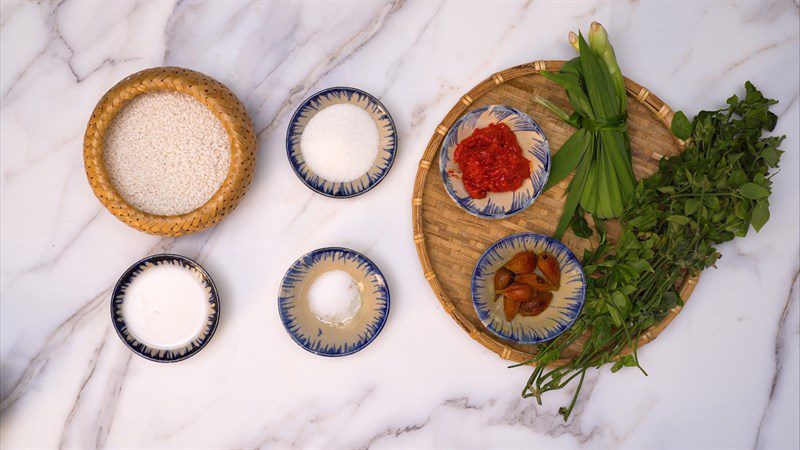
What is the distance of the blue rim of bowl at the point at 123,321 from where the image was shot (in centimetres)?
142

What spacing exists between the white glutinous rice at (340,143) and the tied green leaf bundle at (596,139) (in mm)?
429

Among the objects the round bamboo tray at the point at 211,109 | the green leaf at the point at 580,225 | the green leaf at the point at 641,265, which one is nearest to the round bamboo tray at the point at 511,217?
the green leaf at the point at 580,225

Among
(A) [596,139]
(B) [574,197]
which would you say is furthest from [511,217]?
(A) [596,139]

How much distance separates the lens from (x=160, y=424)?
4.92ft

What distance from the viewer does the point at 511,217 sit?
1445 mm

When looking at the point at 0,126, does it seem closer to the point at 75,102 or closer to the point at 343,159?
the point at 75,102

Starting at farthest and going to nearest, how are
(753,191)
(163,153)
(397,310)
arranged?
(397,310) < (163,153) < (753,191)

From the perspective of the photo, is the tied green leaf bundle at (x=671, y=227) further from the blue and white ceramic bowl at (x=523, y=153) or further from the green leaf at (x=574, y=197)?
the blue and white ceramic bowl at (x=523, y=153)

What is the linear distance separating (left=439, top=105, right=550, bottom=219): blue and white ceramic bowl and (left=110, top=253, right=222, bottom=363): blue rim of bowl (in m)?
0.63

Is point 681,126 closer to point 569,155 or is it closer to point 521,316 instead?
point 569,155

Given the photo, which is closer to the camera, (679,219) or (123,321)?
(679,219)

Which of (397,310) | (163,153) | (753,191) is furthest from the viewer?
(397,310)

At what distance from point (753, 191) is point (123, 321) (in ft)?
4.87

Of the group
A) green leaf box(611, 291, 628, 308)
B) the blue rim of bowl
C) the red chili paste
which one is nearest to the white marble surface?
the blue rim of bowl
